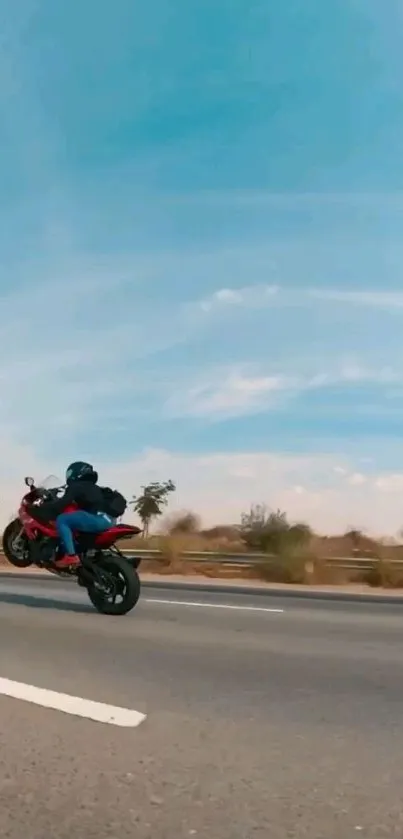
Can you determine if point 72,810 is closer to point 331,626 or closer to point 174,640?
point 174,640

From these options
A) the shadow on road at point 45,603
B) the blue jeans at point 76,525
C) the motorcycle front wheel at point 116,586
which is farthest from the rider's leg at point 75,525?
the shadow on road at point 45,603

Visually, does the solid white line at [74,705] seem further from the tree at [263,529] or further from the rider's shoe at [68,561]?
the tree at [263,529]

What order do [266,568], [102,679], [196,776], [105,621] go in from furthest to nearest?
[266,568], [105,621], [102,679], [196,776]

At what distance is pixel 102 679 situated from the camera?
7484 mm

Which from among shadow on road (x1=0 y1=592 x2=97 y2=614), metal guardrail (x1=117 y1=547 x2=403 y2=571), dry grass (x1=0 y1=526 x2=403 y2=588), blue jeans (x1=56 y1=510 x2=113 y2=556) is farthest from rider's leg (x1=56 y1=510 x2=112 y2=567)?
metal guardrail (x1=117 y1=547 x2=403 y2=571)

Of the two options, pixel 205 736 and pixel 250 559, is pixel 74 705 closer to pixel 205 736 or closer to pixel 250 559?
pixel 205 736

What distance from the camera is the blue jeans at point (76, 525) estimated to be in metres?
11.7

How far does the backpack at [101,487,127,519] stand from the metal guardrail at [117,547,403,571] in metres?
14.0

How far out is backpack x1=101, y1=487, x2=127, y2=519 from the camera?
39.1 feet

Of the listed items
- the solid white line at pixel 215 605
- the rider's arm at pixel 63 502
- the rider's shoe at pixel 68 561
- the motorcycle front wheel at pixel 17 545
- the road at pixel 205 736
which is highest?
the rider's arm at pixel 63 502

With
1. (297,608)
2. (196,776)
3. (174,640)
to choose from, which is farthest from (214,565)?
(196,776)

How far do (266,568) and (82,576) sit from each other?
48.4ft

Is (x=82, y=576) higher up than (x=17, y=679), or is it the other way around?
(x=82, y=576)

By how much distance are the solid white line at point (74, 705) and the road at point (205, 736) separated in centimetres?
9
